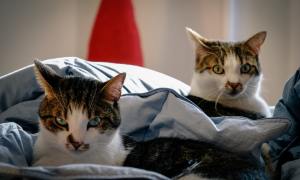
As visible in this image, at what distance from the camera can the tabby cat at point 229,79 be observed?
1326 mm

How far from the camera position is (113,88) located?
94 cm

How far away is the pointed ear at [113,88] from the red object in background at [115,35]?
1219mm

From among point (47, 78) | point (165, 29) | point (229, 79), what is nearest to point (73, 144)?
point (47, 78)

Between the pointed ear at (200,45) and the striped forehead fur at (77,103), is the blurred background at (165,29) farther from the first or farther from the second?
the striped forehead fur at (77,103)

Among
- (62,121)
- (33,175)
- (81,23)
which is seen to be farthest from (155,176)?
(81,23)

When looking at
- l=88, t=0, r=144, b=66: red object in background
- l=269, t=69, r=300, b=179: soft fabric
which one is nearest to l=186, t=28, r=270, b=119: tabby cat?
l=269, t=69, r=300, b=179: soft fabric

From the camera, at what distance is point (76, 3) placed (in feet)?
7.63

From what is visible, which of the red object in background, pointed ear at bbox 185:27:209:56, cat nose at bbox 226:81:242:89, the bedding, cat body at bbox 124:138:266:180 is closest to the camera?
cat body at bbox 124:138:266:180

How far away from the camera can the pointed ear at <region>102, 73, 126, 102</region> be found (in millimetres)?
925

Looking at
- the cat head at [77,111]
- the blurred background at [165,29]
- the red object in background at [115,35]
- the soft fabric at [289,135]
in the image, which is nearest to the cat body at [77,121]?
the cat head at [77,111]

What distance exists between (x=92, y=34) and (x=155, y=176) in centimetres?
164

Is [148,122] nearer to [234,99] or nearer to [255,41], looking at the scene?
[234,99]

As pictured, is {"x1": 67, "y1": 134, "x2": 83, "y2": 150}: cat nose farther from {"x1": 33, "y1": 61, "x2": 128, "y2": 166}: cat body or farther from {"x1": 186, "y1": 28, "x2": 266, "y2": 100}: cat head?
{"x1": 186, "y1": 28, "x2": 266, "y2": 100}: cat head

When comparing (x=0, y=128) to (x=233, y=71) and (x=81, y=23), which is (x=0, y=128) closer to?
(x=233, y=71)
